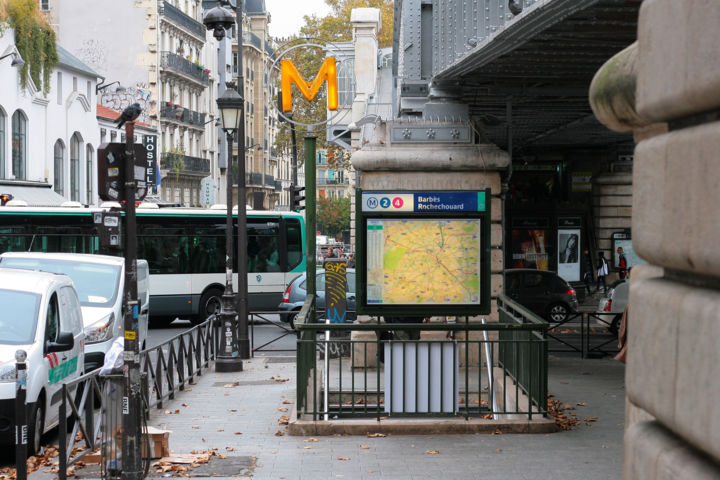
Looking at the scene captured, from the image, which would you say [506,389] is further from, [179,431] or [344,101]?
[344,101]

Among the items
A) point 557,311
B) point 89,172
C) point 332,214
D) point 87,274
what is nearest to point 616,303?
point 557,311

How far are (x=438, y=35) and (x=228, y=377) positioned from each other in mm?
6465

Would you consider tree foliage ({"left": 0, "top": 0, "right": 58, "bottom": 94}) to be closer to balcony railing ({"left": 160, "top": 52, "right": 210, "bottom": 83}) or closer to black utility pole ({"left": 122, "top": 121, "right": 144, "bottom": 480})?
balcony railing ({"left": 160, "top": 52, "right": 210, "bottom": 83})

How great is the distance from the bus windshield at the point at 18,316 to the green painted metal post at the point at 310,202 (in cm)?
387

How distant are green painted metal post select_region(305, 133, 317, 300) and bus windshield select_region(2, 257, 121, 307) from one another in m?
3.17

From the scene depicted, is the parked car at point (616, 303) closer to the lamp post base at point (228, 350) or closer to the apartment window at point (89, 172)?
the lamp post base at point (228, 350)

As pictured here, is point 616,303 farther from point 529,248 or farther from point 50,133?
point 50,133

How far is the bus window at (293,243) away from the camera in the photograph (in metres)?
30.4

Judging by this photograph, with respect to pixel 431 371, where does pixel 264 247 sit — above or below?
above

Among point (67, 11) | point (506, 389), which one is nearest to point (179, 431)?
point (506, 389)

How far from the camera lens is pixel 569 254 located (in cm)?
3731

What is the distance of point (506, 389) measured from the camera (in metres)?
12.5

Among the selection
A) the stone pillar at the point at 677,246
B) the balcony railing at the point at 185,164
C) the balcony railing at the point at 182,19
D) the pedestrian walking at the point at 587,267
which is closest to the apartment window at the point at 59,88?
the balcony railing at the point at 182,19

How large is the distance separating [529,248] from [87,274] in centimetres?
2295
